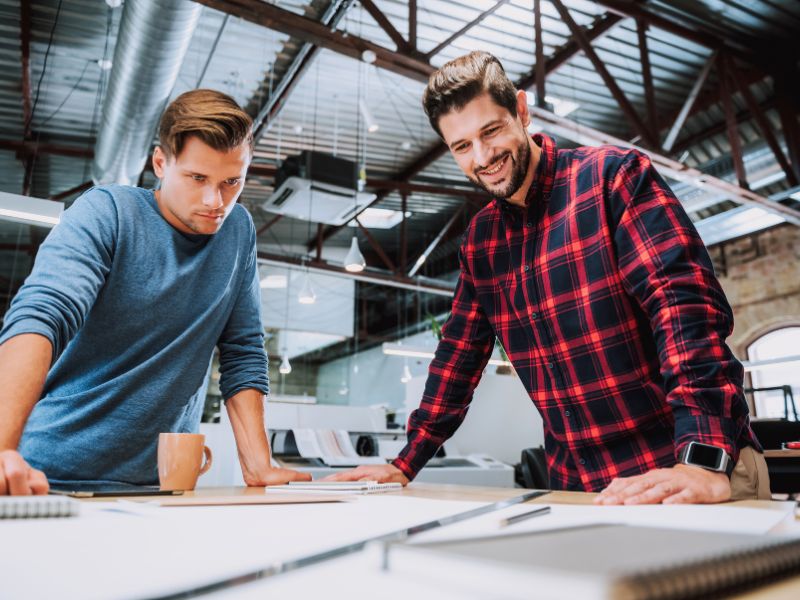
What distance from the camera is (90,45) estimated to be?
5812 millimetres

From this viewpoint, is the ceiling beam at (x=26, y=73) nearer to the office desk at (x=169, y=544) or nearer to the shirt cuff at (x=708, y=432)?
the office desk at (x=169, y=544)

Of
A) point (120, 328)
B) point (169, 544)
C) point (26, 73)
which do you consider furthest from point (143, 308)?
point (26, 73)

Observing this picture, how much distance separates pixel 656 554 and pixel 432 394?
4.04 ft

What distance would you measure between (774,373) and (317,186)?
25.5 feet

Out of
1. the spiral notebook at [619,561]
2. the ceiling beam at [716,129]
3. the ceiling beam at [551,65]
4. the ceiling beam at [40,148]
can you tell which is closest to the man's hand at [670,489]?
the spiral notebook at [619,561]

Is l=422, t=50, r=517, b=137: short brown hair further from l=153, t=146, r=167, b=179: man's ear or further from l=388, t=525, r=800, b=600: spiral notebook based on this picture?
l=388, t=525, r=800, b=600: spiral notebook

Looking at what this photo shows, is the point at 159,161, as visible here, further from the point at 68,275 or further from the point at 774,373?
the point at 774,373

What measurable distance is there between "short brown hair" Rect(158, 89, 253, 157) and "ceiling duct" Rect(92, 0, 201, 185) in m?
3.22

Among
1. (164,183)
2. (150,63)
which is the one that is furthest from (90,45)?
(164,183)

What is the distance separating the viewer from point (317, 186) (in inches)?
232

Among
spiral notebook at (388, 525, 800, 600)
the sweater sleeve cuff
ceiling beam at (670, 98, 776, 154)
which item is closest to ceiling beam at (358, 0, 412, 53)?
the sweater sleeve cuff

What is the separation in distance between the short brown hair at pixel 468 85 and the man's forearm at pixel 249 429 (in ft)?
2.67

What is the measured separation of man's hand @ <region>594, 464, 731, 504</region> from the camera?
2.74 feet

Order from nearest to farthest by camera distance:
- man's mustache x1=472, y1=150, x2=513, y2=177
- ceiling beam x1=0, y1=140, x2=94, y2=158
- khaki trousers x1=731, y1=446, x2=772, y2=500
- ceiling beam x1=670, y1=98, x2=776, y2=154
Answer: khaki trousers x1=731, y1=446, x2=772, y2=500, man's mustache x1=472, y1=150, x2=513, y2=177, ceiling beam x1=0, y1=140, x2=94, y2=158, ceiling beam x1=670, y1=98, x2=776, y2=154
